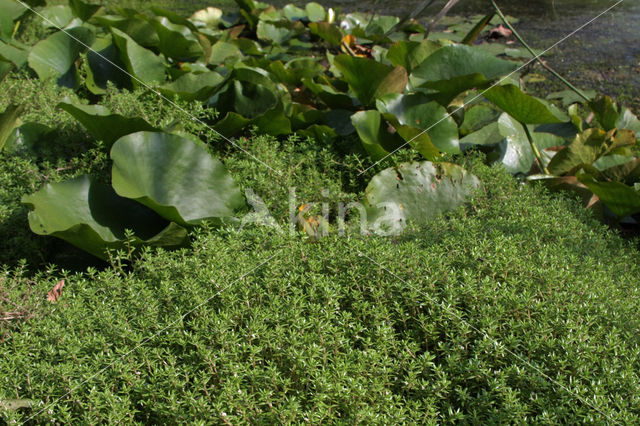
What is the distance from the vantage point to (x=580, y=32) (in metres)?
4.97

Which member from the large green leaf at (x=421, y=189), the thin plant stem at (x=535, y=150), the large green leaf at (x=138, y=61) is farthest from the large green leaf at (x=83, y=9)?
the thin plant stem at (x=535, y=150)

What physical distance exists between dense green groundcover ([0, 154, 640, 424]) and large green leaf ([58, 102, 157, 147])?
2.26 ft

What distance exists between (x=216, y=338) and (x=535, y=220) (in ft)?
4.25

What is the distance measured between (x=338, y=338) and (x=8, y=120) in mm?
1837

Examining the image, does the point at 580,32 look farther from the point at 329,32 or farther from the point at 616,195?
the point at 616,195

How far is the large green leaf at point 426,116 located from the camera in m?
2.89

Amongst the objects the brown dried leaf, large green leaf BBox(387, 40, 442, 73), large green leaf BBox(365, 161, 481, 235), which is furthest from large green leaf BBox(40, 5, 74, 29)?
large green leaf BBox(365, 161, 481, 235)

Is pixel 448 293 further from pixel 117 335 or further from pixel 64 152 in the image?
pixel 64 152

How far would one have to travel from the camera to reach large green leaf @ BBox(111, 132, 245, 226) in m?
2.26

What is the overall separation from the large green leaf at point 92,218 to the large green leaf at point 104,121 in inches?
9.5

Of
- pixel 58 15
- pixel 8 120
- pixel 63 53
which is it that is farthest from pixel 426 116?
pixel 58 15

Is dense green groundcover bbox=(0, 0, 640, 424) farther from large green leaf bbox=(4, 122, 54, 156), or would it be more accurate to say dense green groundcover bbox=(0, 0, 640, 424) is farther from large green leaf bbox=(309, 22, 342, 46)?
large green leaf bbox=(309, 22, 342, 46)

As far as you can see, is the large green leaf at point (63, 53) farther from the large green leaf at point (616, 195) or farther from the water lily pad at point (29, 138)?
the large green leaf at point (616, 195)

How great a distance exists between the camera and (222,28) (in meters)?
5.19
